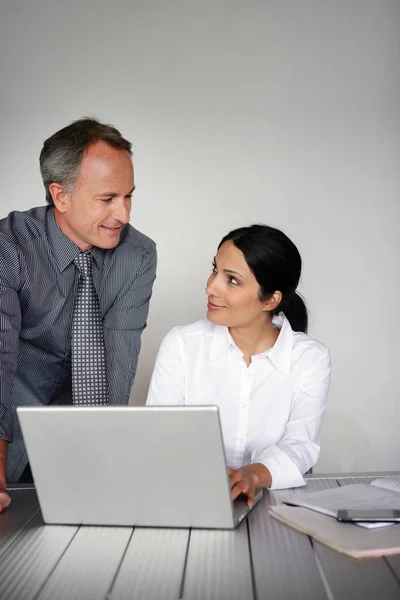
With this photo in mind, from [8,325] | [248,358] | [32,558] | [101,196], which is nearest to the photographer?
[32,558]

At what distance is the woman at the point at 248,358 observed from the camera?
2.34 metres

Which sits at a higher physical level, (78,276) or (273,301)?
(78,276)

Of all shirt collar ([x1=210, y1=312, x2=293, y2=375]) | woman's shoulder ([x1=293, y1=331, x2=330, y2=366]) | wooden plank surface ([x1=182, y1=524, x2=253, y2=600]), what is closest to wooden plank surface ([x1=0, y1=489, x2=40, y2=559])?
wooden plank surface ([x1=182, y1=524, x2=253, y2=600])

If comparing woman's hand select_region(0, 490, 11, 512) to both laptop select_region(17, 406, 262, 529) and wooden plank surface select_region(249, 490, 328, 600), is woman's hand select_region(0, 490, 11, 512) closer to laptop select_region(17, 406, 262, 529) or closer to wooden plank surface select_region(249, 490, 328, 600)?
laptop select_region(17, 406, 262, 529)

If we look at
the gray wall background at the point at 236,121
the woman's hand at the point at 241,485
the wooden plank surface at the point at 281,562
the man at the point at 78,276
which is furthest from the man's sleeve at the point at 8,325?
the gray wall background at the point at 236,121

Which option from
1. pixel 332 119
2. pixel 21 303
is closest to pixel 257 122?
pixel 332 119

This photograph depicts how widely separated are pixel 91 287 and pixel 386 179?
2052 millimetres

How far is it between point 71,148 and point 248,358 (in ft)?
2.82

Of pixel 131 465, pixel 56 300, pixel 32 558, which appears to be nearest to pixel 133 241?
pixel 56 300

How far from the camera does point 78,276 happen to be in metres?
2.51

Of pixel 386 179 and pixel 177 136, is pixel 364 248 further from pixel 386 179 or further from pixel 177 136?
pixel 177 136

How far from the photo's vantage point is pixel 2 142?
4.04 m

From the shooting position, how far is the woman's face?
239 centimetres

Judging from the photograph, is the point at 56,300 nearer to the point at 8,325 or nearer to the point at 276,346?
the point at 8,325
